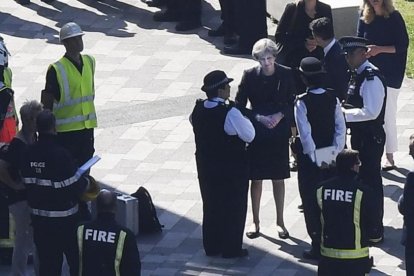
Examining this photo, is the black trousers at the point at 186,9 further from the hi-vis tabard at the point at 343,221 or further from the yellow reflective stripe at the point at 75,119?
the hi-vis tabard at the point at 343,221

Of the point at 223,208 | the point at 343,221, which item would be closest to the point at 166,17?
the point at 223,208

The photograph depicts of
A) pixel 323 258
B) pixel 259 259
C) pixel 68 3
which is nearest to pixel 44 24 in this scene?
pixel 68 3

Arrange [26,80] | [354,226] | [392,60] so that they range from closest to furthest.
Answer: [354,226]
[392,60]
[26,80]

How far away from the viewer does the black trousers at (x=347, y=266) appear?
10766 millimetres

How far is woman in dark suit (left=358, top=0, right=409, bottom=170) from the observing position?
1391cm

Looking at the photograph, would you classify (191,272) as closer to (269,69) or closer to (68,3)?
(269,69)

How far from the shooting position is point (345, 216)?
35.0 feet

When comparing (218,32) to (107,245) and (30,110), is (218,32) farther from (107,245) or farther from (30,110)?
(107,245)

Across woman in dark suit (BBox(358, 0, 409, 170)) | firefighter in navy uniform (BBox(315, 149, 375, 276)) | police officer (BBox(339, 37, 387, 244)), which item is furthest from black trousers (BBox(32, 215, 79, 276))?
woman in dark suit (BBox(358, 0, 409, 170))

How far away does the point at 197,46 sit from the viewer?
18172mm

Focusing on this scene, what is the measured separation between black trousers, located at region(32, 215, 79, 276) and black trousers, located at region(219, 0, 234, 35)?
7156 millimetres

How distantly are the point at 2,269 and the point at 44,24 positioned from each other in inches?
283

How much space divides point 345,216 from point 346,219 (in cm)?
3

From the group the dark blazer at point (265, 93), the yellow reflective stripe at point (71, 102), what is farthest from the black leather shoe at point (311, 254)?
the yellow reflective stripe at point (71, 102)
